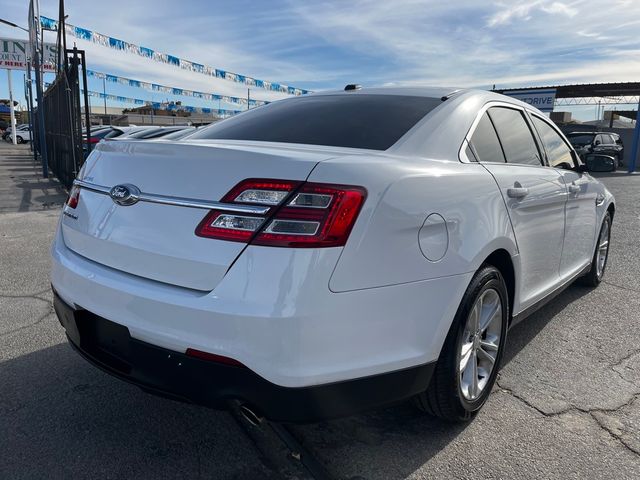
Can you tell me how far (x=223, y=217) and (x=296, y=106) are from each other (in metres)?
1.50

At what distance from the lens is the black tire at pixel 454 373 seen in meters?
2.27

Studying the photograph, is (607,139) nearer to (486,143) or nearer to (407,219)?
(486,143)

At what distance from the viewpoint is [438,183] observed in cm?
218

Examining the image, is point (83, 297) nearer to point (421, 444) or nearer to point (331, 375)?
point (331, 375)

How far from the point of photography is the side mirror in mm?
4164

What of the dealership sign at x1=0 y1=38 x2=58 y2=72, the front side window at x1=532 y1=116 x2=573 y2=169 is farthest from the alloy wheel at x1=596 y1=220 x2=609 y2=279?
the dealership sign at x1=0 y1=38 x2=58 y2=72

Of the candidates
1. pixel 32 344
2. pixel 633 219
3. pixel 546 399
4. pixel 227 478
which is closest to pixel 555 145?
pixel 546 399

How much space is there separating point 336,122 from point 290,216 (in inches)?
43.1

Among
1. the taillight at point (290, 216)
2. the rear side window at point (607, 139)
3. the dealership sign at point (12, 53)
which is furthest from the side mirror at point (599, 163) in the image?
the dealership sign at point (12, 53)

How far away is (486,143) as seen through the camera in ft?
9.25

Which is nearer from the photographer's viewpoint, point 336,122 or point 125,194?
point 125,194

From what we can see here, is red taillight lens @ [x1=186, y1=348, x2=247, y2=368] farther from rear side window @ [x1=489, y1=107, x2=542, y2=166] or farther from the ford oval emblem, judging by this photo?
rear side window @ [x1=489, y1=107, x2=542, y2=166]

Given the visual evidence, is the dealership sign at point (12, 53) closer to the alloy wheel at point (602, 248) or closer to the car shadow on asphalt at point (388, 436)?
the alloy wheel at point (602, 248)

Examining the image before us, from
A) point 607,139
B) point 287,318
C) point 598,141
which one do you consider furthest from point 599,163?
point 607,139
